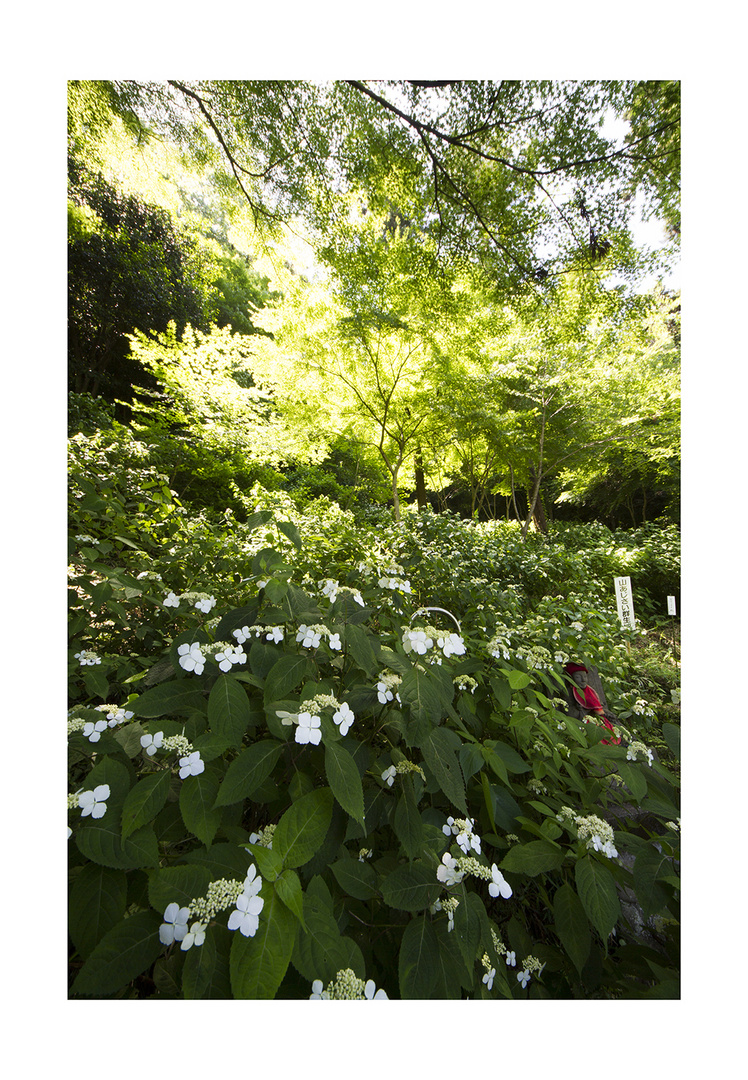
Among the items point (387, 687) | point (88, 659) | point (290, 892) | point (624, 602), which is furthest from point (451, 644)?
point (624, 602)

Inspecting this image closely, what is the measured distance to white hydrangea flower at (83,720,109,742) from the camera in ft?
1.66

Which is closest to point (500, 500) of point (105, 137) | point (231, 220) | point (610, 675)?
point (610, 675)

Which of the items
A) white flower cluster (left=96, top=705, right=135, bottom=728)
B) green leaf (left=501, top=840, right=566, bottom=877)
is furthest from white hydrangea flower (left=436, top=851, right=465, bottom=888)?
white flower cluster (left=96, top=705, right=135, bottom=728)

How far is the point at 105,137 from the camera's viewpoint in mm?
Answer: 1225

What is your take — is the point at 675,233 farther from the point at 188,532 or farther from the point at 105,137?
Answer: the point at 188,532

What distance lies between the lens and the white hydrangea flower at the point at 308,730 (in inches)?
17.9

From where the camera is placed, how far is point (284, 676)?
536 mm

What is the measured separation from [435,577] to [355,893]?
1.92 m

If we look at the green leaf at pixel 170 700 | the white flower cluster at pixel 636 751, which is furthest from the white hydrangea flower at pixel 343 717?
the white flower cluster at pixel 636 751

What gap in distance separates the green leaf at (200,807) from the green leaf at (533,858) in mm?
398

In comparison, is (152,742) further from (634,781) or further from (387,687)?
(634,781)

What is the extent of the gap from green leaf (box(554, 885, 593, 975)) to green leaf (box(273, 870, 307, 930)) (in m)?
0.39

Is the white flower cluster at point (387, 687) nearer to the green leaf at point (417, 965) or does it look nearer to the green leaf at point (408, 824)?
the green leaf at point (408, 824)

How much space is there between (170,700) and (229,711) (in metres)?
0.11
